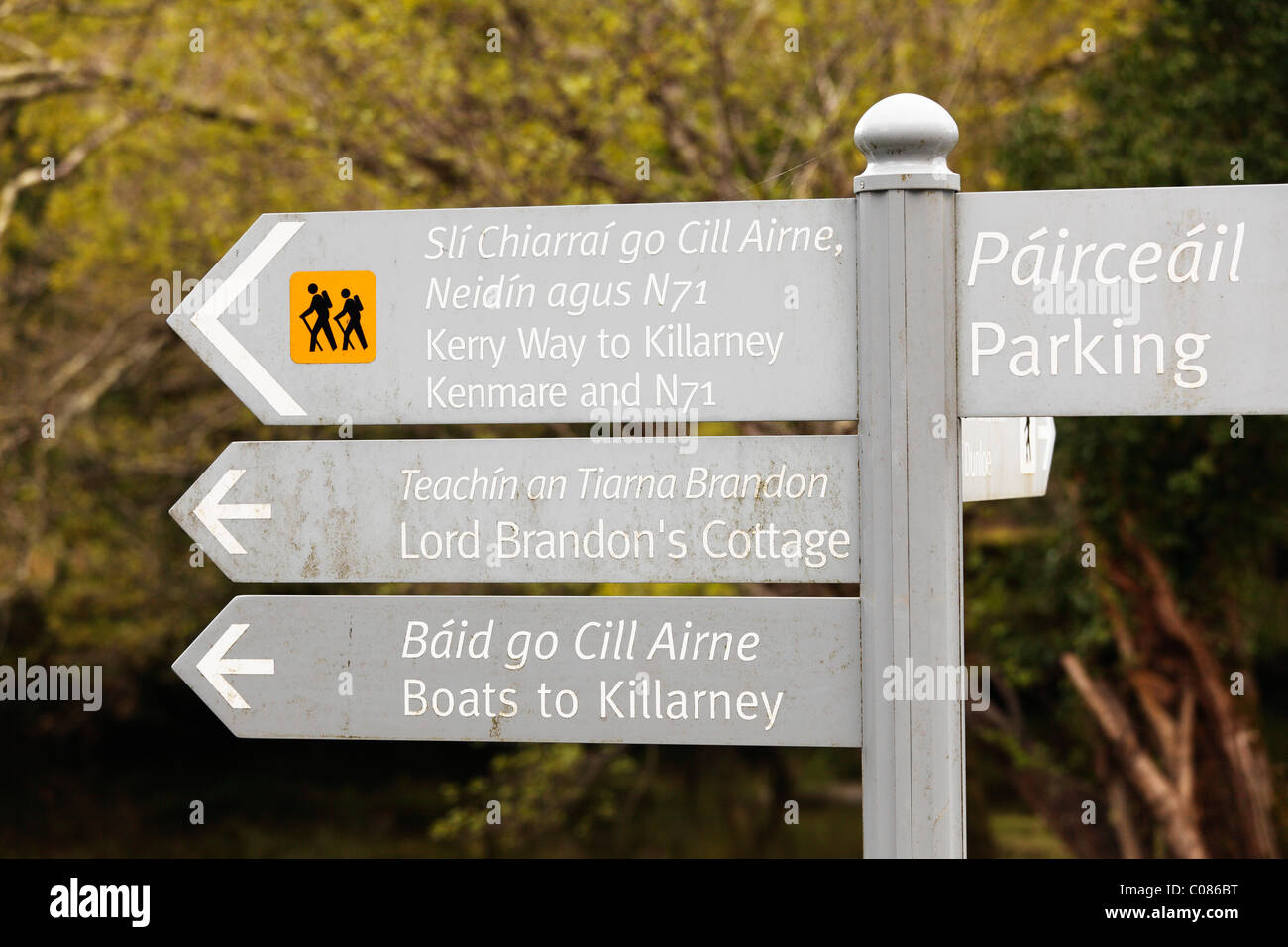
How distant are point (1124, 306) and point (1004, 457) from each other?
47 centimetres

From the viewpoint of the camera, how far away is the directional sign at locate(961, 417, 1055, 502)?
2.13m

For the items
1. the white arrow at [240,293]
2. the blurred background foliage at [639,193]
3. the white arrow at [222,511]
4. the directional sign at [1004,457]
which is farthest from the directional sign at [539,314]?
the blurred background foliage at [639,193]

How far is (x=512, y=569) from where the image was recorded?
6.72 ft

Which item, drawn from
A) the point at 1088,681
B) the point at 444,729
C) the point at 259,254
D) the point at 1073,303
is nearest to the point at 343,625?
the point at 444,729

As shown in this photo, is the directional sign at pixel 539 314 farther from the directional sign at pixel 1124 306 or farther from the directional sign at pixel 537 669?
the directional sign at pixel 537 669

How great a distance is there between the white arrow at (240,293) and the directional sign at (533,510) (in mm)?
76

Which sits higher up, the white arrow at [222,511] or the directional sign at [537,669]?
the white arrow at [222,511]

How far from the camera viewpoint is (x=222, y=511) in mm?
2139

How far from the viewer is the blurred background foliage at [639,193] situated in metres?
6.77

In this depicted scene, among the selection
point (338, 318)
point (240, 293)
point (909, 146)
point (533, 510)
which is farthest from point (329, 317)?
point (909, 146)

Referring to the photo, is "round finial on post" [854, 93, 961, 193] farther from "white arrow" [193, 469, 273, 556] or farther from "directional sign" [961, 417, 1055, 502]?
"white arrow" [193, 469, 273, 556]

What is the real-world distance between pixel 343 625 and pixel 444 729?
0.24 m

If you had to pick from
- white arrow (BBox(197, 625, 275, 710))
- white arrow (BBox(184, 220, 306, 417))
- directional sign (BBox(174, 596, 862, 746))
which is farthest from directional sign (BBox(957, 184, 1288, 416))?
white arrow (BBox(197, 625, 275, 710))
